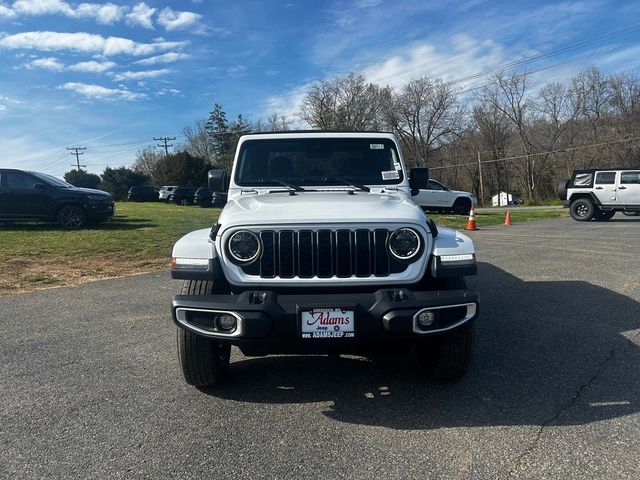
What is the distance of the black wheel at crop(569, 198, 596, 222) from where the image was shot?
19.0 metres

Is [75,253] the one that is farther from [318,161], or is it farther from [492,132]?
[492,132]

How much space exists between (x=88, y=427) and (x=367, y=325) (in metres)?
1.78

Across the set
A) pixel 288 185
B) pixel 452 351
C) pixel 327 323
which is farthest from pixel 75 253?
pixel 452 351

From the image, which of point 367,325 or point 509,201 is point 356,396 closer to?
point 367,325

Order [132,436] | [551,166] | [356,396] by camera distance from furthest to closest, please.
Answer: [551,166], [356,396], [132,436]

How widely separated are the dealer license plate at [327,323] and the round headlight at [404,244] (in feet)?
1.81

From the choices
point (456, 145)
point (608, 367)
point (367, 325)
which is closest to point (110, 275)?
point (367, 325)

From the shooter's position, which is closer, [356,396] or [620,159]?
[356,396]

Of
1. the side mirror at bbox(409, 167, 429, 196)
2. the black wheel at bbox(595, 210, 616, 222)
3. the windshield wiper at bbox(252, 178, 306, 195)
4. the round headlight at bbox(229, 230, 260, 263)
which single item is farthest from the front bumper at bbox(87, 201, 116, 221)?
the black wheel at bbox(595, 210, 616, 222)

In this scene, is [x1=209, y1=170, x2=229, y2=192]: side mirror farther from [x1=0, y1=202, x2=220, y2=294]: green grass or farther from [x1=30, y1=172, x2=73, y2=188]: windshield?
[x1=30, y1=172, x2=73, y2=188]: windshield

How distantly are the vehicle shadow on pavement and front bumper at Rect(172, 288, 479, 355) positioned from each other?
→ 50 centimetres

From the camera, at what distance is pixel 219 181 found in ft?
16.0

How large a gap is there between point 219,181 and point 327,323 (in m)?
2.33

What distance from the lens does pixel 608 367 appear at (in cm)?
394
